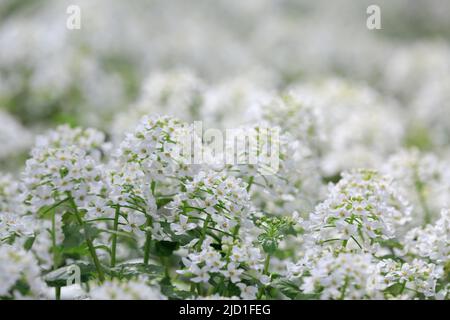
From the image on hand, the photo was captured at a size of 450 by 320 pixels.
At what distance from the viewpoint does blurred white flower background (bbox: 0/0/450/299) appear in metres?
2.74

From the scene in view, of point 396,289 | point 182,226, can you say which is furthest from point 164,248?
point 396,289

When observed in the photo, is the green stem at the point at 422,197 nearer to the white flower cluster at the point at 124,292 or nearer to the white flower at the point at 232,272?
the white flower at the point at 232,272

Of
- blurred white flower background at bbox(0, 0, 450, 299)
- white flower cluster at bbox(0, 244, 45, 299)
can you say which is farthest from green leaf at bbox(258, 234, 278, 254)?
white flower cluster at bbox(0, 244, 45, 299)

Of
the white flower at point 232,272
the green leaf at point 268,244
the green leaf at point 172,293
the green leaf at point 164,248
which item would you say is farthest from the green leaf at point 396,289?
the green leaf at point 164,248

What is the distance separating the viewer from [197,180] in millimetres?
2805

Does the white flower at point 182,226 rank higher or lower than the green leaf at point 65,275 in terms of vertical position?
higher

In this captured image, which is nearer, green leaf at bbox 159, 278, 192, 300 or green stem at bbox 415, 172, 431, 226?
green leaf at bbox 159, 278, 192, 300

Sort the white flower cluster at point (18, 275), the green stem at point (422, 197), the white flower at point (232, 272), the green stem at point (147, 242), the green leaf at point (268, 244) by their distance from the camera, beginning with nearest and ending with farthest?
1. the white flower cluster at point (18, 275)
2. the white flower at point (232, 272)
3. the green leaf at point (268, 244)
4. the green stem at point (147, 242)
5. the green stem at point (422, 197)

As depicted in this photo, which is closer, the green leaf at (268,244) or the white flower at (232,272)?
the white flower at (232,272)

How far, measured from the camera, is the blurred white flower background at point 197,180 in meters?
2.74

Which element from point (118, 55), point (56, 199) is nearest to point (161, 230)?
point (56, 199)

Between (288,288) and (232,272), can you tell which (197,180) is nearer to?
(232,272)

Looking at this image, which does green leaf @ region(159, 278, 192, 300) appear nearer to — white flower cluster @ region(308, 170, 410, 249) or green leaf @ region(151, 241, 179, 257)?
green leaf @ region(151, 241, 179, 257)
